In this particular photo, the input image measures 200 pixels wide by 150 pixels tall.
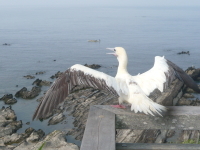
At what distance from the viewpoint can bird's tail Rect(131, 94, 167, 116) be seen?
4.73m

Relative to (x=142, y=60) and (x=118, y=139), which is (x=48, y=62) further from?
(x=118, y=139)

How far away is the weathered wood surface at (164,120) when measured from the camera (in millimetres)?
4168

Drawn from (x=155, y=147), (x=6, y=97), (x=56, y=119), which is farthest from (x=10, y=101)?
(x=155, y=147)

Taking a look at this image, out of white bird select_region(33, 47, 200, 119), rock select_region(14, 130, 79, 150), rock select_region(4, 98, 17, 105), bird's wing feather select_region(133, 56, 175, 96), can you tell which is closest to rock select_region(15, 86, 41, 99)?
rock select_region(4, 98, 17, 105)

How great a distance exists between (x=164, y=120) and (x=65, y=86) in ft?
8.13

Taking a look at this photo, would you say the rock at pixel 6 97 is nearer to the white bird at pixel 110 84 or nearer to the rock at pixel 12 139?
the rock at pixel 12 139

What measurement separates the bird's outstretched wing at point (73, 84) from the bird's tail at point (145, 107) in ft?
1.94

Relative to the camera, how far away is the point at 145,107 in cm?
501

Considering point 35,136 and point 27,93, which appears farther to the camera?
point 27,93

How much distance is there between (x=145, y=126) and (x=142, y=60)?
84.4ft

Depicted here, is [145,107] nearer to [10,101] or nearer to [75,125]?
[75,125]

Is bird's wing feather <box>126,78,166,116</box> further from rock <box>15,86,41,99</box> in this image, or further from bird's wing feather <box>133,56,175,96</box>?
rock <box>15,86,41,99</box>

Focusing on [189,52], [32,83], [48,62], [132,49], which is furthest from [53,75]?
[189,52]

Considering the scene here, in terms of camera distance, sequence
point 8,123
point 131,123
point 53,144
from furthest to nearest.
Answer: point 8,123 → point 53,144 → point 131,123
